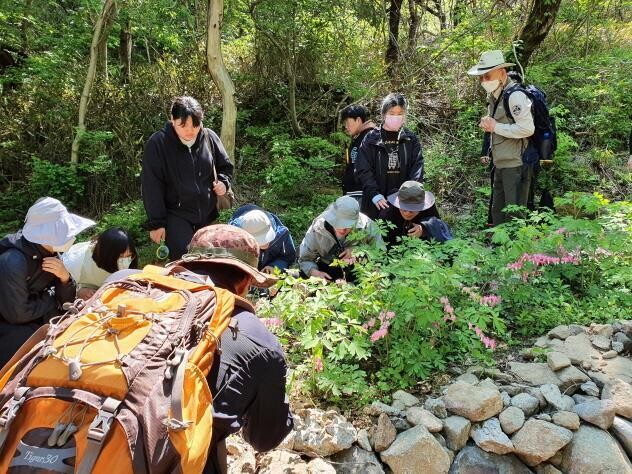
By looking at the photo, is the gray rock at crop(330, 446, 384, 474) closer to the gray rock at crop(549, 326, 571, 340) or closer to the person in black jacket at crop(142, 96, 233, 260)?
the gray rock at crop(549, 326, 571, 340)

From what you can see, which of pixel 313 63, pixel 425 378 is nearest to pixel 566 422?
pixel 425 378

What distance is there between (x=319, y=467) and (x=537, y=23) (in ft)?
23.5

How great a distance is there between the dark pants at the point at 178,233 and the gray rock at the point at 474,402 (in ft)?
7.49

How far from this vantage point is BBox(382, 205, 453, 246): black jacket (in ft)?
14.6

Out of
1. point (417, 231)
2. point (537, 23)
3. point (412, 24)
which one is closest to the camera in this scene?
point (417, 231)

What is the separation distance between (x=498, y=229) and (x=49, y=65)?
8.30 m

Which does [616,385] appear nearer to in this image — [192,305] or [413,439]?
[413,439]

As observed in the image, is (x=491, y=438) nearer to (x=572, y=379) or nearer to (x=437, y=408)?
(x=437, y=408)

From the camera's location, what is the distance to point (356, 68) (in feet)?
28.0

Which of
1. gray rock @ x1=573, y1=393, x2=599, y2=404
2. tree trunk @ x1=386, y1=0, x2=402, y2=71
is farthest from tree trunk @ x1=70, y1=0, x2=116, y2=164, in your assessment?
gray rock @ x1=573, y1=393, x2=599, y2=404

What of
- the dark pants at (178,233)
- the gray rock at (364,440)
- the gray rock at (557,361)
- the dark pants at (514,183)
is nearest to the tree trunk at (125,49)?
the dark pants at (178,233)

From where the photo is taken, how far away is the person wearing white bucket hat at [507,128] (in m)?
4.71

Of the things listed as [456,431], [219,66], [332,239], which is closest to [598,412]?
[456,431]

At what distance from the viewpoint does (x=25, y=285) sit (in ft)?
9.10
